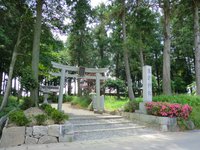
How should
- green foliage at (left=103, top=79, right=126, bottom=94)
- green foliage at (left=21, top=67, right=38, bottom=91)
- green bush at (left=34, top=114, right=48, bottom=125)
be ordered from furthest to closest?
1. green foliage at (left=103, top=79, right=126, bottom=94)
2. green foliage at (left=21, top=67, right=38, bottom=91)
3. green bush at (left=34, top=114, right=48, bottom=125)

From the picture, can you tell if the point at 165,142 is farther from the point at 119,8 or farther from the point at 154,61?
the point at 154,61

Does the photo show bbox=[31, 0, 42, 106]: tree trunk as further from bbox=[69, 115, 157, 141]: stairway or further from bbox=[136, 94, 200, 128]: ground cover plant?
bbox=[136, 94, 200, 128]: ground cover plant

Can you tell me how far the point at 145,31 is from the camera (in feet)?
44.3

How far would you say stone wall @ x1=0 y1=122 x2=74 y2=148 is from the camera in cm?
545

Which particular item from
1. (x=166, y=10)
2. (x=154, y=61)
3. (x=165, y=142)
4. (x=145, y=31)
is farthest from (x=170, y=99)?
(x=154, y=61)

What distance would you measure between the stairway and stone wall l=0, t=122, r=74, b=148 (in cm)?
47

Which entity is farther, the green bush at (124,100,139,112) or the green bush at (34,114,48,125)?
the green bush at (124,100,139,112)

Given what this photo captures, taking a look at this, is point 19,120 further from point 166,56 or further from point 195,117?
point 166,56

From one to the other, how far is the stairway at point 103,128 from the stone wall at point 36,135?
47cm

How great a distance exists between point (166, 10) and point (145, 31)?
106 inches

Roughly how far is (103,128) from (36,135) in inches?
109

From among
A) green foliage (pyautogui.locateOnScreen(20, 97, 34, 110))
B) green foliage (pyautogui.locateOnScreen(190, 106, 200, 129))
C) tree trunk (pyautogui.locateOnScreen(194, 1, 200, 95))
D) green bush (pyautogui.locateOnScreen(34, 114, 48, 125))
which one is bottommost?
green foliage (pyautogui.locateOnScreen(190, 106, 200, 129))

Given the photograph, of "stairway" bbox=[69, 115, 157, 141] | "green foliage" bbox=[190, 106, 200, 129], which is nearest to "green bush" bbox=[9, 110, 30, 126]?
"stairway" bbox=[69, 115, 157, 141]

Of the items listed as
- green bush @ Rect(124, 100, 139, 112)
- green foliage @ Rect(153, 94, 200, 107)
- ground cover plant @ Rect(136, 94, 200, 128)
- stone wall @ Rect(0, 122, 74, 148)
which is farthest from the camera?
green bush @ Rect(124, 100, 139, 112)
